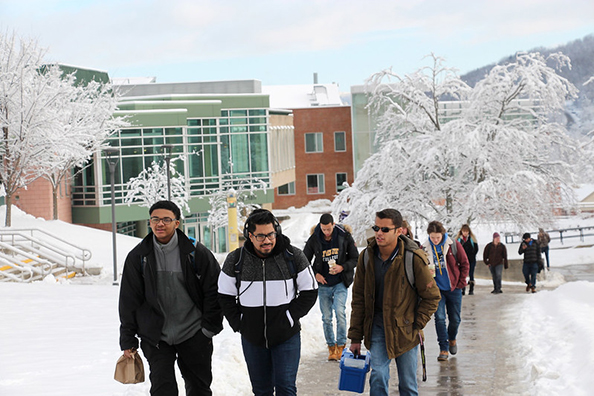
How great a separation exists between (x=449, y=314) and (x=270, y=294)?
473 cm

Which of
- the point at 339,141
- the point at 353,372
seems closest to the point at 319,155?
the point at 339,141

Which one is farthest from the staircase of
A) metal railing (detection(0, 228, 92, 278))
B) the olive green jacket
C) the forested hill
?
the forested hill

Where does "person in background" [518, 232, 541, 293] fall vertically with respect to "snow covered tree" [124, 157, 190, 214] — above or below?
below

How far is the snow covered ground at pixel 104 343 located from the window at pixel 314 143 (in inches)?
1817

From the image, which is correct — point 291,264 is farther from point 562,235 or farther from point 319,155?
point 319,155

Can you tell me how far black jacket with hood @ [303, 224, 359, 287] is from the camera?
9141 millimetres

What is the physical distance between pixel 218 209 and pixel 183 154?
348 centimetres

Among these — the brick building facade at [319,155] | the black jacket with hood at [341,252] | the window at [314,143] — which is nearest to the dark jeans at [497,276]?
the black jacket with hood at [341,252]

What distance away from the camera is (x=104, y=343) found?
10195 millimetres

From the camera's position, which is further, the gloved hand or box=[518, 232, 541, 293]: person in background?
box=[518, 232, 541, 293]: person in background

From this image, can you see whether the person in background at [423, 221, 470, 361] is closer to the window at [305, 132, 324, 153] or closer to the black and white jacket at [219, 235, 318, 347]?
the black and white jacket at [219, 235, 318, 347]

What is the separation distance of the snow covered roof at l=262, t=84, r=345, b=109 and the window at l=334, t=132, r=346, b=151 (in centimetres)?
561

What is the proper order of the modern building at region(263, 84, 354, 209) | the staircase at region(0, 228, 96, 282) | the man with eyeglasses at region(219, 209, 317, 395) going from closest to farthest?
the man with eyeglasses at region(219, 209, 317, 395)
the staircase at region(0, 228, 96, 282)
the modern building at region(263, 84, 354, 209)

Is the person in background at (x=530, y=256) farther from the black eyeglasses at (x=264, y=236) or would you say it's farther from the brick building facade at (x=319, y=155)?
the brick building facade at (x=319, y=155)
